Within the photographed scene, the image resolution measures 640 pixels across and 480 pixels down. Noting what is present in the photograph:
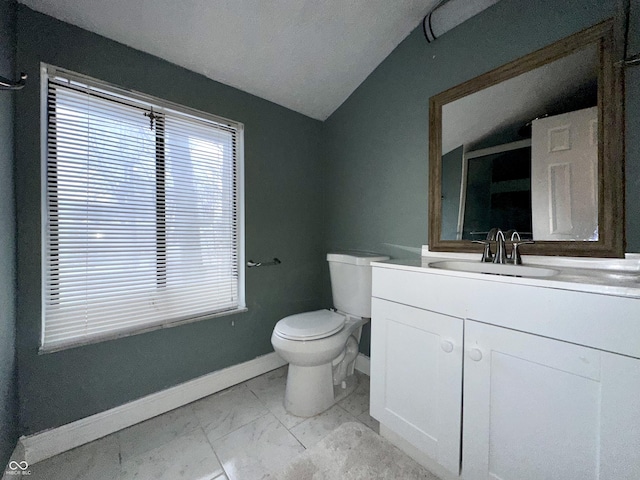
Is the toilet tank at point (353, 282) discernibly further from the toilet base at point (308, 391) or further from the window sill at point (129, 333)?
the window sill at point (129, 333)

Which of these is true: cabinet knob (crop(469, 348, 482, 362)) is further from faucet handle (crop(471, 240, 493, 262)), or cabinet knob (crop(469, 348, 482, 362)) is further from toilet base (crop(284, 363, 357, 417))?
toilet base (crop(284, 363, 357, 417))

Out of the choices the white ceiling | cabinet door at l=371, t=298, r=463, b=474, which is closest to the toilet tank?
cabinet door at l=371, t=298, r=463, b=474

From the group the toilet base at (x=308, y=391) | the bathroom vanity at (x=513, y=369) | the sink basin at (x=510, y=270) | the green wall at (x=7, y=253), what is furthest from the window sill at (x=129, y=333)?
the sink basin at (x=510, y=270)

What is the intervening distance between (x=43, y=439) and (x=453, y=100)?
2640 millimetres

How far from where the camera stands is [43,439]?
44.3 inches

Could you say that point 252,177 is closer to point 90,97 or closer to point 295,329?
point 90,97

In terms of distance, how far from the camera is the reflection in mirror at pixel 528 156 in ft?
3.29

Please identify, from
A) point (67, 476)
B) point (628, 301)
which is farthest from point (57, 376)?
point (628, 301)

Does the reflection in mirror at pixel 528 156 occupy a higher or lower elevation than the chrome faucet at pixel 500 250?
higher

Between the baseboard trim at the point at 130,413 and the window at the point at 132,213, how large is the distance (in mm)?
399

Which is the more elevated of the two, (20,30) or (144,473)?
(20,30)

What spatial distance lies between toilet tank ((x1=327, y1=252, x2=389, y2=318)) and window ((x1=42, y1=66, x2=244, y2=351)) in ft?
2.28

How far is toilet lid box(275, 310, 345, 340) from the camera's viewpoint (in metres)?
1.36

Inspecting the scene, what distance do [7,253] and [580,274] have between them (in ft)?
7.11
